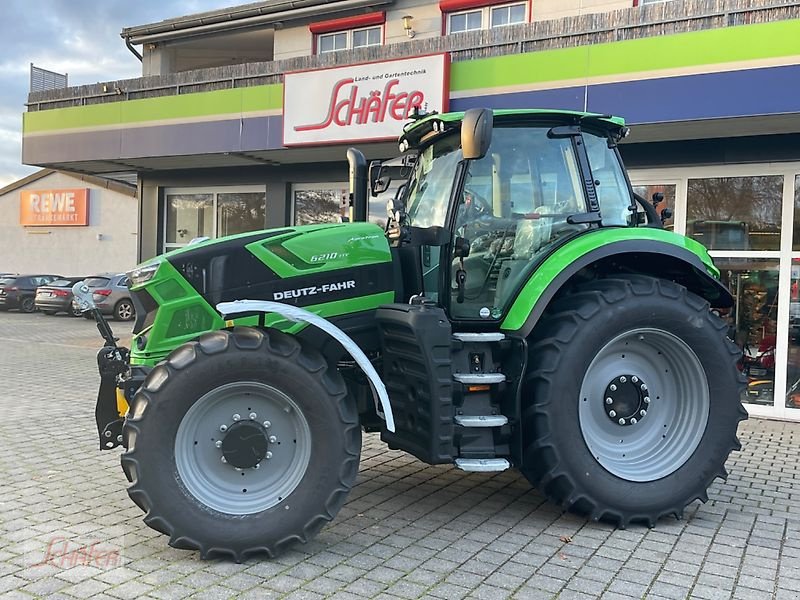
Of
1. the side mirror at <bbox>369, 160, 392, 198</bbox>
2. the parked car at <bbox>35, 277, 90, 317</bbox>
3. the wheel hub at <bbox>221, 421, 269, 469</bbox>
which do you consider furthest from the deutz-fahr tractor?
the parked car at <bbox>35, 277, 90, 317</bbox>

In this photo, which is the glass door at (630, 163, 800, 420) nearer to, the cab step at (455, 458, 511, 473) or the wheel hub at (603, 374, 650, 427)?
the wheel hub at (603, 374, 650, 427)

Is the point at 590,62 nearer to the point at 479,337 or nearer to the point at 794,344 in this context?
the point at 794,344

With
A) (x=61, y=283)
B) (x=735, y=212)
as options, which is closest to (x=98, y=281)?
(x=61, y=283)

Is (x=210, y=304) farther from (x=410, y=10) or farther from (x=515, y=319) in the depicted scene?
(x=410, y=10)

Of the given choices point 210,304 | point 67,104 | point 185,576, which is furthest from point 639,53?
point 67,104

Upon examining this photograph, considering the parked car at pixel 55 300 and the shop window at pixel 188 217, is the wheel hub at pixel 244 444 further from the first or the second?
the parked car at pixel 55 300

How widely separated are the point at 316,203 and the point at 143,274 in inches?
322

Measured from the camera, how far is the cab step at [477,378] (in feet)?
14.6

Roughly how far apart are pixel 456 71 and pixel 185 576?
293 inches

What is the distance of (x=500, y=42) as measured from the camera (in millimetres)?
9289

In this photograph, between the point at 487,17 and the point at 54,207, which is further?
the point at 54,207

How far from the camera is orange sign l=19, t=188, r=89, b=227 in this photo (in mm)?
30641

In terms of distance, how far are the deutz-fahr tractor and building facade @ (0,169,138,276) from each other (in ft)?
82.5

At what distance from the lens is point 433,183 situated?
5.12m
